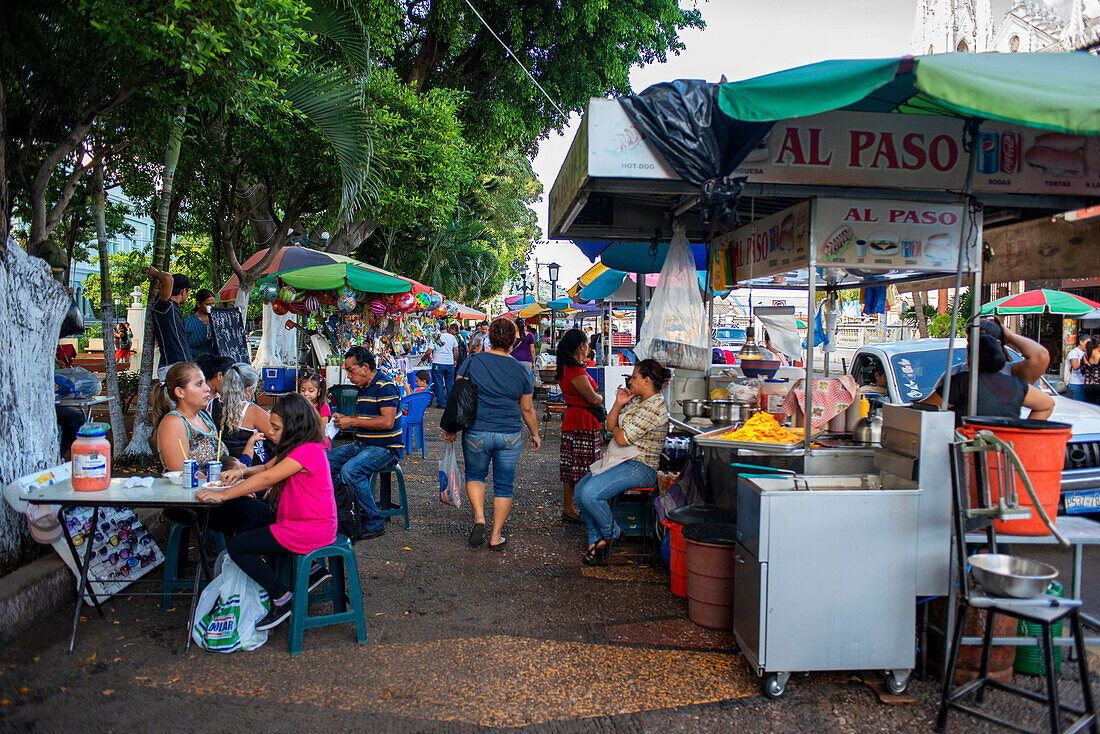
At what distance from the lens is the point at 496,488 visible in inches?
240

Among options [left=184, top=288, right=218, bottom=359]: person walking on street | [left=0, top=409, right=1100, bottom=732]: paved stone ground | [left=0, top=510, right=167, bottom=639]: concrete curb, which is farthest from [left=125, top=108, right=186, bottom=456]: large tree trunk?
[left=0, top=409, right=1100, bottom=732]: paved stone ground

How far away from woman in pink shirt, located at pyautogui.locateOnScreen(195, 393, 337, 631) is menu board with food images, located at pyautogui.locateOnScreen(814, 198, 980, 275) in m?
3.28

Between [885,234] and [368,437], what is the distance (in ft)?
14.1

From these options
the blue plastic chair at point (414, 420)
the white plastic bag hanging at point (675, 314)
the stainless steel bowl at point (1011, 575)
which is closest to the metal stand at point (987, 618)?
the stainless steel bowl at point (1011, 575)

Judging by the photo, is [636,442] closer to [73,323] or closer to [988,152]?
[988,152]

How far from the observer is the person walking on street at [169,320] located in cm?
690

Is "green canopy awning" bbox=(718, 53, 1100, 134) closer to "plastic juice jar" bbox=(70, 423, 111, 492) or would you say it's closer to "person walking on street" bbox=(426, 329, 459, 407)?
"plastic juice jar" bbox=(70, 423, 111, 492)

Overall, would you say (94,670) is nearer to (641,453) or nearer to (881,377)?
(641,453)

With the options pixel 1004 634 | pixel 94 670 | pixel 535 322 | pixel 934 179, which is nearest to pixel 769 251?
pixel 934 179

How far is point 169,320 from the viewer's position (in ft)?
23.0

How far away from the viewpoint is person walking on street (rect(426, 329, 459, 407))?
1677 cm

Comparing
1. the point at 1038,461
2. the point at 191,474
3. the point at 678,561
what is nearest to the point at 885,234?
the point at 1038,461

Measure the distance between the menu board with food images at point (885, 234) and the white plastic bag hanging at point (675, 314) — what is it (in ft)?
4.88

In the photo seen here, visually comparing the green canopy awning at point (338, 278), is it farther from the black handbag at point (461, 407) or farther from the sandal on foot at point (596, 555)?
the sandal on foot at point (596, 555)
